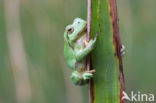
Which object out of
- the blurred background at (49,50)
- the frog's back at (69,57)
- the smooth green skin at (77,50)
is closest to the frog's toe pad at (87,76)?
the smooth green skin at (77,50)

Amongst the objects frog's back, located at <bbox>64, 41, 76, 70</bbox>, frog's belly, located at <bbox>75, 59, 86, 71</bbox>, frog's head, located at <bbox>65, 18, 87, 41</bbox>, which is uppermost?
frog's head, located at <bbox>65, 18, 87, 41</bbox>

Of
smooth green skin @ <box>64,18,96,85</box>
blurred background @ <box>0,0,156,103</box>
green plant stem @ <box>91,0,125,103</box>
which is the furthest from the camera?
blurred background @ <box>0,0,156,103</box>

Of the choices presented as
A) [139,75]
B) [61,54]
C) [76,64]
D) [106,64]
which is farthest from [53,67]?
[106,64]

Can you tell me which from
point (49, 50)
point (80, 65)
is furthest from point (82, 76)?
point (49, 50)

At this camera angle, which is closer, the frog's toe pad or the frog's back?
the frog's toe pad

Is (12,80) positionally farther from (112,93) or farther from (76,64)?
(112,93)

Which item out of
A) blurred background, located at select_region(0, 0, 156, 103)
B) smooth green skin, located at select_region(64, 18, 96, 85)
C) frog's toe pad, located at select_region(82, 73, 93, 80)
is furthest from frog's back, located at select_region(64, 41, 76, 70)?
blurred background, located at select_region(0, 0, 156, 103)

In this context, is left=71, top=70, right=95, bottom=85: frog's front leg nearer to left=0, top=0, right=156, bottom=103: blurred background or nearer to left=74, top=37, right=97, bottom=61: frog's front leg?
left=74, top=37, right=97, bottom=61: frog's front leg

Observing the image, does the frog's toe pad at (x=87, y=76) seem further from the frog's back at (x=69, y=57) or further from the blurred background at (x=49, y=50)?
the blurred background at (x=49, y=50)
